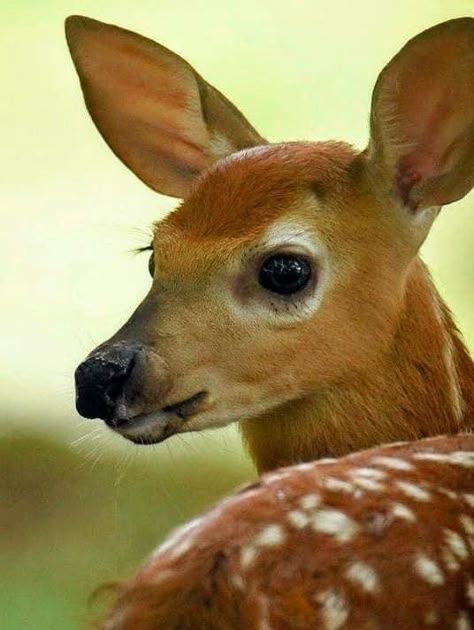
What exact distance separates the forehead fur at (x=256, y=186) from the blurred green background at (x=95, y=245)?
18 centimetres

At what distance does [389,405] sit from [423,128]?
215 mm

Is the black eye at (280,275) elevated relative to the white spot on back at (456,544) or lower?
elevated

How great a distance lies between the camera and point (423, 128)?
0.95 m

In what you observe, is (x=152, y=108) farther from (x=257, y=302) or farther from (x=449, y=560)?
(x=449, y=560)

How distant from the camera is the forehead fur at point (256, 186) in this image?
0.91 metres

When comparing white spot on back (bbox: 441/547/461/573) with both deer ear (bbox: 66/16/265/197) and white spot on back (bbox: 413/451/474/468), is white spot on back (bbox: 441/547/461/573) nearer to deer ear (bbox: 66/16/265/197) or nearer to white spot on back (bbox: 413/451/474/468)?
white spot on back (bbox: 413/451/474/468)

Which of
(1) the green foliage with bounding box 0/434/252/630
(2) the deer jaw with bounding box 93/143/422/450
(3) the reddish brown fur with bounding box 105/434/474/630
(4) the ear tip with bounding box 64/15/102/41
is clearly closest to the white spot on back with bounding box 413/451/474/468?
(3) the reddish brown fur with bounding box 105/434/474/630

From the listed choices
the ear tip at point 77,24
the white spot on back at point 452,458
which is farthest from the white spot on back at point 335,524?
the ear tip at point 77,24

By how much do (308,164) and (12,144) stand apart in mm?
373

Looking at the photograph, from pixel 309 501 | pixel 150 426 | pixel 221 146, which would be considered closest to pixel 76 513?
pixel 150 426

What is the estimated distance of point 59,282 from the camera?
1143mm

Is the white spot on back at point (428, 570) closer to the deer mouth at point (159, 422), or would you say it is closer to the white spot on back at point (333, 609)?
the white spot on back at point (333, 609)

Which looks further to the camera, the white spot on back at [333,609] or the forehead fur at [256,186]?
the forehead fur at [256,186]

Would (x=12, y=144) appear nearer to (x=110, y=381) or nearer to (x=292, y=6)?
(x=292, y=6)
